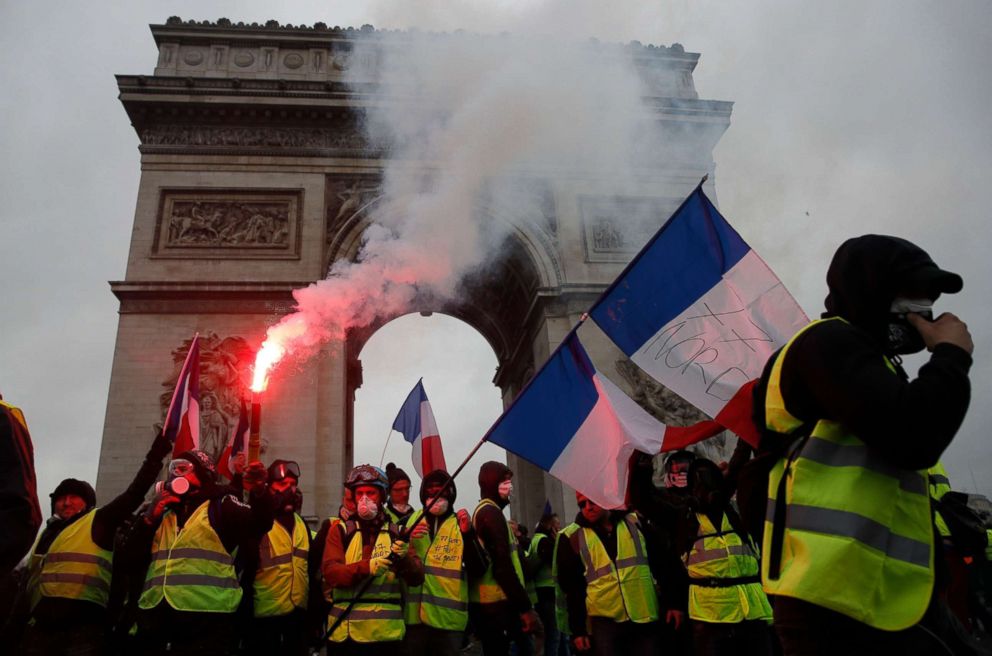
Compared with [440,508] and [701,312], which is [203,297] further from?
[701,312]

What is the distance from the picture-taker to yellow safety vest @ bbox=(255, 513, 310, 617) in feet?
17.3

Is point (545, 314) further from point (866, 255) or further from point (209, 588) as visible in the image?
point (866, 255)

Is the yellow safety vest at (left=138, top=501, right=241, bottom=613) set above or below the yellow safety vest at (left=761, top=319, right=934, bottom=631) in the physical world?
above

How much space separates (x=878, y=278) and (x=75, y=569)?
502 cm

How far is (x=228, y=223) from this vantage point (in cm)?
1559

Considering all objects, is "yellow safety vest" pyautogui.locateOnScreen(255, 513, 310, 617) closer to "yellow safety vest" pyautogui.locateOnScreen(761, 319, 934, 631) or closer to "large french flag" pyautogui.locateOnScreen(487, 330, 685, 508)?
"large french flag" pyautogui.locateOnScreen(487, 330, 685, 508)

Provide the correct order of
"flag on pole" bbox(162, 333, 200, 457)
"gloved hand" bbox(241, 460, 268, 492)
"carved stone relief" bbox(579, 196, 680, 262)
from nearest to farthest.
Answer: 1. "gloved hand" bbox(241, 460, 268, 492)
2. "flag on pole" bbox(162, 333, 200, 457)
3. "carved stone relief" bbox(579, 196, 680, 262)

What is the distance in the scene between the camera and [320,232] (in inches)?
617

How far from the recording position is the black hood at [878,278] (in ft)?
5.98

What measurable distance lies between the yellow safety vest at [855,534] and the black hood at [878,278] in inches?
13.6

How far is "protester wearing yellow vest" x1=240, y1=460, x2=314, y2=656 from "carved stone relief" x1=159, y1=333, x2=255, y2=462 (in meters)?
8.09

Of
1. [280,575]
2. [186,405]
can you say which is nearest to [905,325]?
[280,575]

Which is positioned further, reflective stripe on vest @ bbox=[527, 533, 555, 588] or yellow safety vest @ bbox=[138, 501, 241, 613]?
reflective stripe on vest @ bbox=[527, 533, 555, 588]

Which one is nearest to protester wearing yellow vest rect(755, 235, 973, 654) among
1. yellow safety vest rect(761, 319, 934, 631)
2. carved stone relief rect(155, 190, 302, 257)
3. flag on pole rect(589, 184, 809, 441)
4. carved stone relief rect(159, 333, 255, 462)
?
yellow safety vest rect(761, 319, 934, 631)
